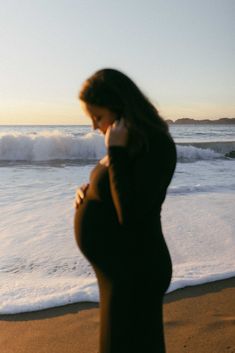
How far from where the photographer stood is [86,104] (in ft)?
5.92

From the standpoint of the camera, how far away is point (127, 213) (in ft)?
5.40

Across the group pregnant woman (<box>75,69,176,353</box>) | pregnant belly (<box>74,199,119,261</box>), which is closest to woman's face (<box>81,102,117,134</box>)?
pregnant woman (<box>75,69,176,353</box>)

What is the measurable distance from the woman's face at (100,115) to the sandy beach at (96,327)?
1.61 metres

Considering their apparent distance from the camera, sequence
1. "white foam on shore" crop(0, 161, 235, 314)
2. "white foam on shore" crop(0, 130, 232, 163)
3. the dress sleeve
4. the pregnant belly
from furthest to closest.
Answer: "white foam on shore" crop(0, 130, 232, 163) < "white foam on shore" crop(0, 161, 235, 314) < the pregnant belly < the dress sleeve

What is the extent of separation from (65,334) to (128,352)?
3.92 feet

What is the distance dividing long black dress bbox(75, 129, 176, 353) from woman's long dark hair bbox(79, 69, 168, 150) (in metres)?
0.05

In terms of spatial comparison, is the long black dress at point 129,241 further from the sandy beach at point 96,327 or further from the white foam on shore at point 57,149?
the white foam on shore at point 57,149

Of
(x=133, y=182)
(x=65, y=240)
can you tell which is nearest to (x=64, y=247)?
(x=65, y=240)

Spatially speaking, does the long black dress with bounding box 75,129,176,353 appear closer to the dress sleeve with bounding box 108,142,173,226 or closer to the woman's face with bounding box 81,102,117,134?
the dress sleeve with bounding box 108,142,173,226

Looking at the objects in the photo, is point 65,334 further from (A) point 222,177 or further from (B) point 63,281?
(A) point 222,177

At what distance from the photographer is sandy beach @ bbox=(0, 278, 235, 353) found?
109 inches

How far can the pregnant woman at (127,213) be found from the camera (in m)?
1.65

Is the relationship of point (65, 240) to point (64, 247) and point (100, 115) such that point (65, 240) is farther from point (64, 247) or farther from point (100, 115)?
point (100, 115)

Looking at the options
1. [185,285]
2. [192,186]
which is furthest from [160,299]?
[192,186]
